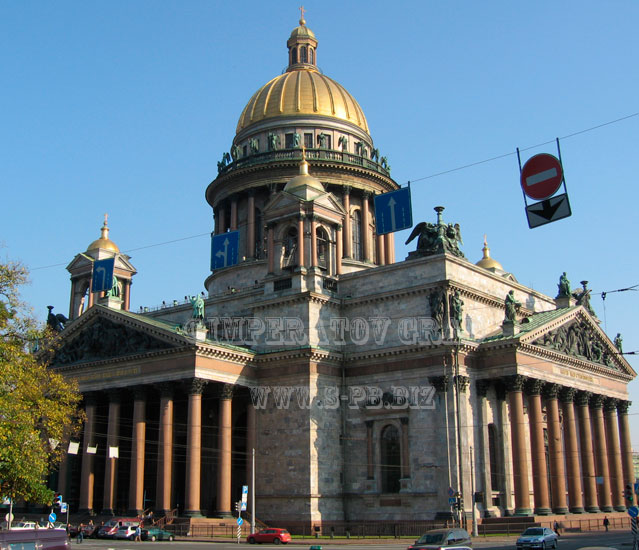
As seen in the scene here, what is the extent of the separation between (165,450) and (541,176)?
118ft

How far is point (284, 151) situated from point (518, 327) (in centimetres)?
2906

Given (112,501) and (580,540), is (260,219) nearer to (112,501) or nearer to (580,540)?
(112,501)

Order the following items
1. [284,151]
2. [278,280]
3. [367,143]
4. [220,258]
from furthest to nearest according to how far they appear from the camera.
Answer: [367,143] → [284,151] → [220,258] → [278,280]

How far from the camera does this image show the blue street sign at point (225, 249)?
66.1 m

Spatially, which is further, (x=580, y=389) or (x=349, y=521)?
(x=580, y=389)

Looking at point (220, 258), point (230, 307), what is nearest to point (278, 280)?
point (230, 307)

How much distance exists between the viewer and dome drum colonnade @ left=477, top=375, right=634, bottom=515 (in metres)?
50.4

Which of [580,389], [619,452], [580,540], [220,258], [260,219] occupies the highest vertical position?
[260,219]

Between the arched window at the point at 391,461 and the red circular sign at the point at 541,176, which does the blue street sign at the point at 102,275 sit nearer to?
the arched window at the point at 391,461

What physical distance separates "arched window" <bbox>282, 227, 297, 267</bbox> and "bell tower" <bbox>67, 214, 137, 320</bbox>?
18505 millimetres

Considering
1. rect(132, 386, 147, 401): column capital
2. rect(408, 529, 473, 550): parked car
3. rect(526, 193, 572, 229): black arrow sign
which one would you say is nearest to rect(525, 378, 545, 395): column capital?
rect(408, 529, 473, 550): parked car

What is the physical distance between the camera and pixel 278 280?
5650 cm

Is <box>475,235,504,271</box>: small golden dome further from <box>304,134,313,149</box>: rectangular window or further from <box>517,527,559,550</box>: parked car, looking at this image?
<box>517,527,559,550</box>: parked car

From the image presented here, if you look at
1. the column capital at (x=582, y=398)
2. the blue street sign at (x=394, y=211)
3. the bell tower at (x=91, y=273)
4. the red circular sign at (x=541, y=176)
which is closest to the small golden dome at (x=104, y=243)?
the bell tower at (x=91, y=273)
